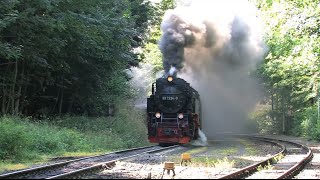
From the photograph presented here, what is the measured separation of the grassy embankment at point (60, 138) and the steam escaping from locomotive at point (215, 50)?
15.2 feet

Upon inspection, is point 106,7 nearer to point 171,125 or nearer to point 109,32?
point 109,32

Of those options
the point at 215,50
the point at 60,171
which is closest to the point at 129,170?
the point at 60,171

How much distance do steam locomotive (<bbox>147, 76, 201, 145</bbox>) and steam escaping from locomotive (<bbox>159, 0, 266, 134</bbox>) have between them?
241cm

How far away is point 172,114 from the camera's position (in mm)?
19875

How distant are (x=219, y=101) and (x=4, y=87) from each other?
62.5ft

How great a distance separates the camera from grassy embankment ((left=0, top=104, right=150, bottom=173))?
13781mm

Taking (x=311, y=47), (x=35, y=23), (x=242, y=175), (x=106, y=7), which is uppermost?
(x=106, y=7)

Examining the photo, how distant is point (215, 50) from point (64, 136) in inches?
437

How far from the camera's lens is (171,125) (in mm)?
19672

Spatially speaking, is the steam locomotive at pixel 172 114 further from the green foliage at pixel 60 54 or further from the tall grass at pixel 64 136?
the green foliage at pixel 60 54

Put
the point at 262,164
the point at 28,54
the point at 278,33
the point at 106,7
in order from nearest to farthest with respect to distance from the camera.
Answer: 1. the point at 262,164
2. the point at 278,33
3. the point at 28,54
4. the point at 106,7

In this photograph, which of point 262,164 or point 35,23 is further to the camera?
point 35,23

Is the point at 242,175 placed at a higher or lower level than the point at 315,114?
lower

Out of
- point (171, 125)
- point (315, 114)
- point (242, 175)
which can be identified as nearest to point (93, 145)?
point (171, 125)
